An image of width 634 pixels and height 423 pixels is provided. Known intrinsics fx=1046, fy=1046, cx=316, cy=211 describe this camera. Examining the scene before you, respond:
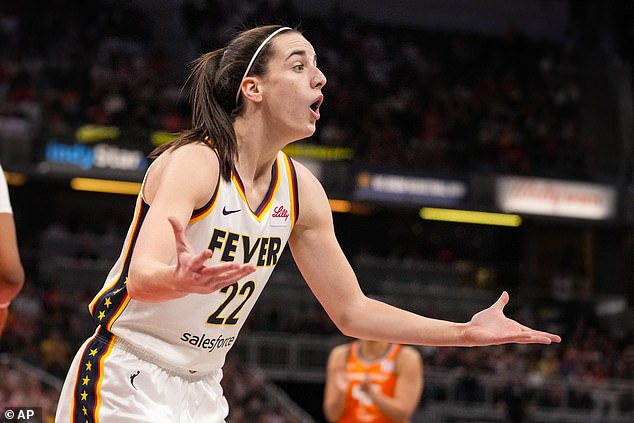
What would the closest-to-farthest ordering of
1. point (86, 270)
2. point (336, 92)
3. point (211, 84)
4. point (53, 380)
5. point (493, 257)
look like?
point (211, 84) → point (53, 380) → point (86, 270) → point (336, 92) → point (493, 257)

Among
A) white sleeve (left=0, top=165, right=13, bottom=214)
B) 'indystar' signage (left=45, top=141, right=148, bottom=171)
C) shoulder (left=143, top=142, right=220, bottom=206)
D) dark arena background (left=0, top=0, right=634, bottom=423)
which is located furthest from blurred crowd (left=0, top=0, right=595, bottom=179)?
shoulder (left=143, top=142, right=220, bottom=206)

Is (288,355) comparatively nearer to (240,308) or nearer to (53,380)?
(53,380)

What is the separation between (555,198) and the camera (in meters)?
22.4

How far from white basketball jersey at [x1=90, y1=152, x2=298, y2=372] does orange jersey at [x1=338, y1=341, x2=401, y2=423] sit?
13.1ft

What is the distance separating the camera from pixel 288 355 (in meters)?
17.5

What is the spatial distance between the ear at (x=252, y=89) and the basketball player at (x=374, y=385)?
4.04 metres

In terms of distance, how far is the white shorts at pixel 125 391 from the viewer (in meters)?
3.43

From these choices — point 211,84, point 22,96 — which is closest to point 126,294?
point 211,84

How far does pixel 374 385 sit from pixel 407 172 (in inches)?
546

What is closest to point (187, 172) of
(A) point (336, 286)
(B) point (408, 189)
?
(A) point (336, 286)

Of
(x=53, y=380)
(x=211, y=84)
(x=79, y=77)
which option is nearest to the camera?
(x=211, y=84)

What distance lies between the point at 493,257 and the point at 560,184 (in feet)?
17.5

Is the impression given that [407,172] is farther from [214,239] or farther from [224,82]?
[214,239]

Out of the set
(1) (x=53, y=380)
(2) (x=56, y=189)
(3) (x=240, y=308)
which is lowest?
(1) (x=53, y=380)
